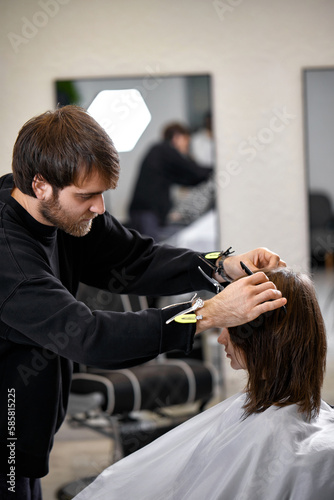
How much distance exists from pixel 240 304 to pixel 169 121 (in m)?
2.75

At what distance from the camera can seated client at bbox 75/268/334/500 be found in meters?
1.37

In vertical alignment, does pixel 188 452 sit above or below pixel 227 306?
below

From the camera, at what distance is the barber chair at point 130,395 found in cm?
277

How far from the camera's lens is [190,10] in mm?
3686

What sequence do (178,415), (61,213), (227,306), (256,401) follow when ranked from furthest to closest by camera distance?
(178,415), (256,401), (61,213), (227,306)

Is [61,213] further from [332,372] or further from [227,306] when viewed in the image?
[332,372]

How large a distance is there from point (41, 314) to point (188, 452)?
594 mm

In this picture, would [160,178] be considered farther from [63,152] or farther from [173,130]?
[63,152]

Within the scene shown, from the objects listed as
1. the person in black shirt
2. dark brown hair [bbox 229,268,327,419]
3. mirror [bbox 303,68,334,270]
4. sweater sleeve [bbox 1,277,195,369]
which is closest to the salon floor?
mirror [bbox 303,68,334,270]

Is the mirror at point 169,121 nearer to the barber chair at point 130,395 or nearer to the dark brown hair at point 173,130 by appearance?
the dark brown hair at point 173,130

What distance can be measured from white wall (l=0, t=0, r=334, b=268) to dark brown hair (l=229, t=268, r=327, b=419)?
2.44 m

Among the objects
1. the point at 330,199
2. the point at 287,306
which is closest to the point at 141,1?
the point at 330,199

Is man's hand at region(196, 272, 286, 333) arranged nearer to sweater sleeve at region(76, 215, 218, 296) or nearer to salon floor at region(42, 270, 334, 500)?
sweater sleeve at region(76, 215, 218, 296)

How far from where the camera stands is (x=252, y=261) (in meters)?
1.59
